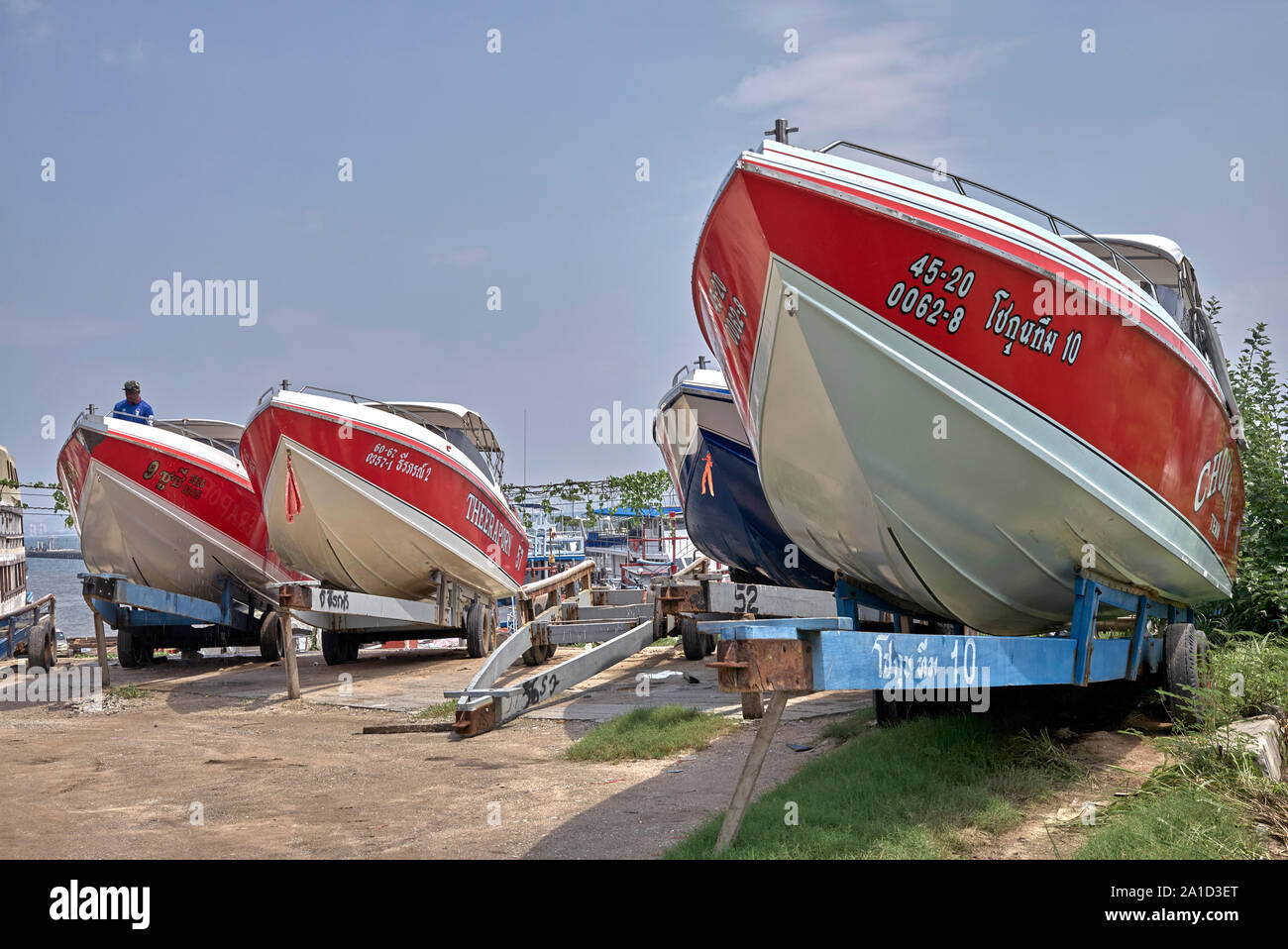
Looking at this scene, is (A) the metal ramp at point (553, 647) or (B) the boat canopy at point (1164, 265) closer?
(B) the boat canopy at point (1164, 265)

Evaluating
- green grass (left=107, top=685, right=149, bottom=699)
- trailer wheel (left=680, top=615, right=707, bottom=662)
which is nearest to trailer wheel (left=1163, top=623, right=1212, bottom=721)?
trailer wheel (left=680, top=615, right=707, bottom=662)

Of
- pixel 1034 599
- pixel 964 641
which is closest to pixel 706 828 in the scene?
pixel 964 641

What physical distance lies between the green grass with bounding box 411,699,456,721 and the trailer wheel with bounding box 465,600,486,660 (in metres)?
3.14

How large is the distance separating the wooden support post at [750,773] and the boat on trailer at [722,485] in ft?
16.2

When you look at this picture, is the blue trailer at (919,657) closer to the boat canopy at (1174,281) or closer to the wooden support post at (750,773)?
the wooden support post at (750,773)

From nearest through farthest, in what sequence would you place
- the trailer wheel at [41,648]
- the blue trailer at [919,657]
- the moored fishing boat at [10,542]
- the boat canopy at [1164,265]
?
the blue trailer at [919,657], the boat canopy at [1164,265], the trailer wheel at [41,648], the moored fishing boat at [10,542]

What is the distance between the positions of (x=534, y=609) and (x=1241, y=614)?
24.6 ft

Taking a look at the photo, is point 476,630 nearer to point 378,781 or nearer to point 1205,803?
point 378,781

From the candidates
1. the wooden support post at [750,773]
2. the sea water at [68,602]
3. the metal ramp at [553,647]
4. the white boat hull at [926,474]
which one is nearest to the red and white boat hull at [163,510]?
the sea water at [68,602]

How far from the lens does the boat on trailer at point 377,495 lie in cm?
1152

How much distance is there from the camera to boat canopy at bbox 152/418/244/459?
1412 centimetres

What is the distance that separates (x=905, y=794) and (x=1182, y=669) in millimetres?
2102

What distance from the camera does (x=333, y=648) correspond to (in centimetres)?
1380

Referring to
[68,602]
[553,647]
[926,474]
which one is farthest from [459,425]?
[68,602]
